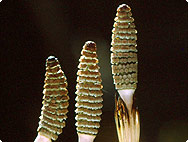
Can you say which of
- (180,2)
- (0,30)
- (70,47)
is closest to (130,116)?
(70,47)

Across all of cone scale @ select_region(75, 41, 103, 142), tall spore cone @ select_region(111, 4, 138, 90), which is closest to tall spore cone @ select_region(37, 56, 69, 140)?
cone scale @ select_region(75, 41, 103, 142)

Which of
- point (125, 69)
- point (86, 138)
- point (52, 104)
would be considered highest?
point (125, 69)

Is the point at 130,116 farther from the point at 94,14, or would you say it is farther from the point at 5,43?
the point at 5,43

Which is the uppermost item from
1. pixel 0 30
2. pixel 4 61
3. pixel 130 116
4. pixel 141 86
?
pixel 0 30

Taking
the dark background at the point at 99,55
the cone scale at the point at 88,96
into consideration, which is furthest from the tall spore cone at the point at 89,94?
the dark background at the point at 99,55

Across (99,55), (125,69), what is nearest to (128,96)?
(125,69)

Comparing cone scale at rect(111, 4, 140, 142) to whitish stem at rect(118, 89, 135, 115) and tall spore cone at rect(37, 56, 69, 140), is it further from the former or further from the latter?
tall spore cone at rect(37, 56, 69, 140)

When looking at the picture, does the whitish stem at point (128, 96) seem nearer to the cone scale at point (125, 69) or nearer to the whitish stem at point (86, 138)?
the cone scale at point (125, 69)

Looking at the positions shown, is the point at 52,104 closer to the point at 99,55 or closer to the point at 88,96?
the point at 88,96
